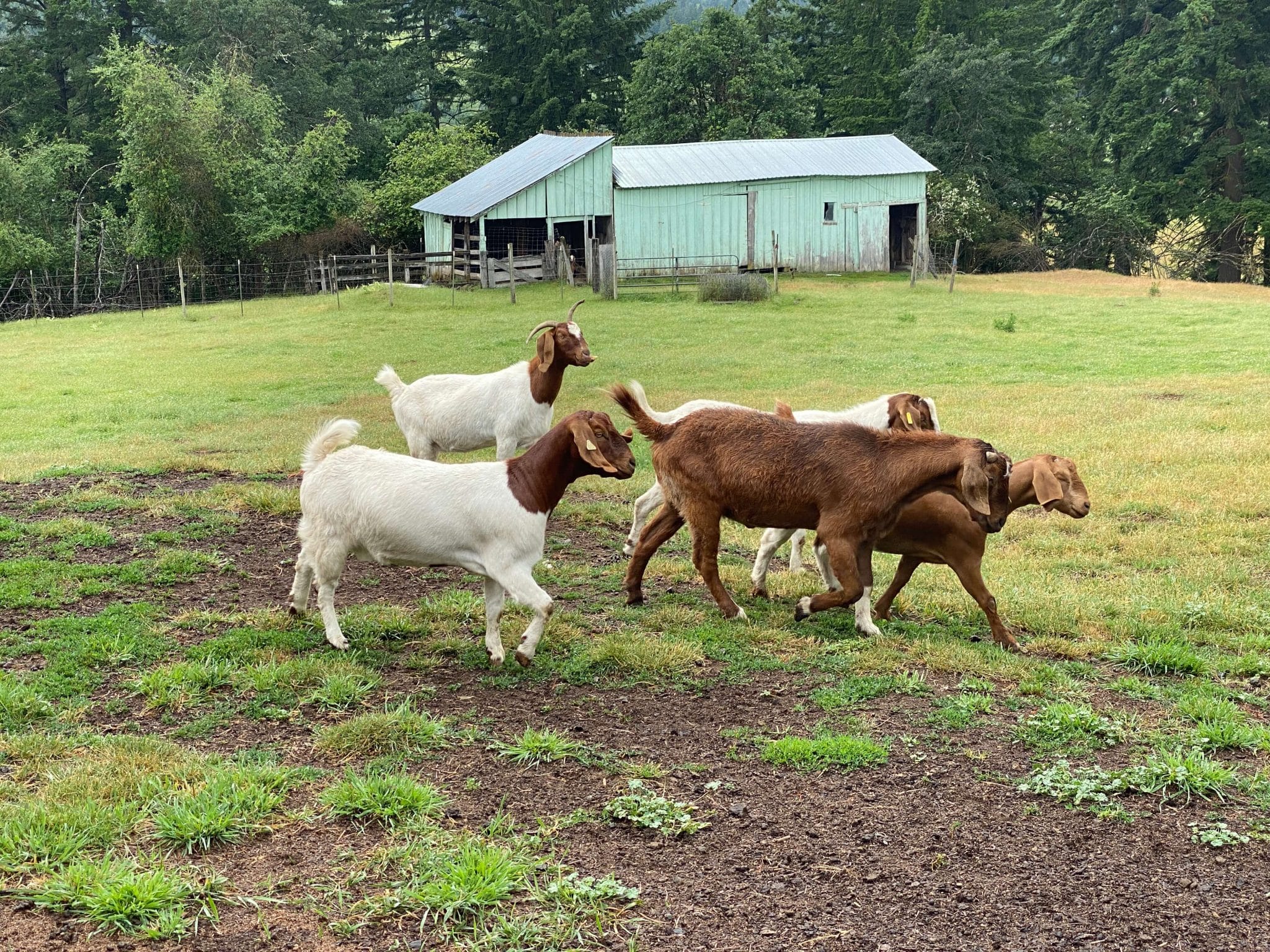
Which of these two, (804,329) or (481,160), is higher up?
(481,160)

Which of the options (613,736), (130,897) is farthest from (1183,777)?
(130,897)

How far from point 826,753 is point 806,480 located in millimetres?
2209

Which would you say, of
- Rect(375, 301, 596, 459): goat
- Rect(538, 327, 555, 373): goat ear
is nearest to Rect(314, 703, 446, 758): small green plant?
Rect(375, 301, 596, 459): goat

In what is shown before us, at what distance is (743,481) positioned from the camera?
720 centimetres

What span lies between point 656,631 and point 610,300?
972 inches

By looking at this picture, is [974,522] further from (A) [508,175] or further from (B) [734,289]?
(A) [508,175]

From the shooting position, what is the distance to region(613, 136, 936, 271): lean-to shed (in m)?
38.7

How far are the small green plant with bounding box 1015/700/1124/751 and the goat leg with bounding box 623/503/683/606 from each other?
276 cm

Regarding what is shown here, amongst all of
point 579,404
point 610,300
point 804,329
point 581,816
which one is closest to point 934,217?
point 610,300

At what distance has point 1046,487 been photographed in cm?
699

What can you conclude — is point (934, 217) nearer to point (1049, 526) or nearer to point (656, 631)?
point (1049, 526)

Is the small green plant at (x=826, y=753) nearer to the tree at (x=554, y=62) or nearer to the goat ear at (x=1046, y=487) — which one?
the goat ear at (x=1046, y=487)

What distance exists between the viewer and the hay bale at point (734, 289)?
1164 inches

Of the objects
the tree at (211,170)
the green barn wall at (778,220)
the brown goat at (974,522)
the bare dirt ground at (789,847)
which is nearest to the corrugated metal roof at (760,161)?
the green barn wall at (778,220)
